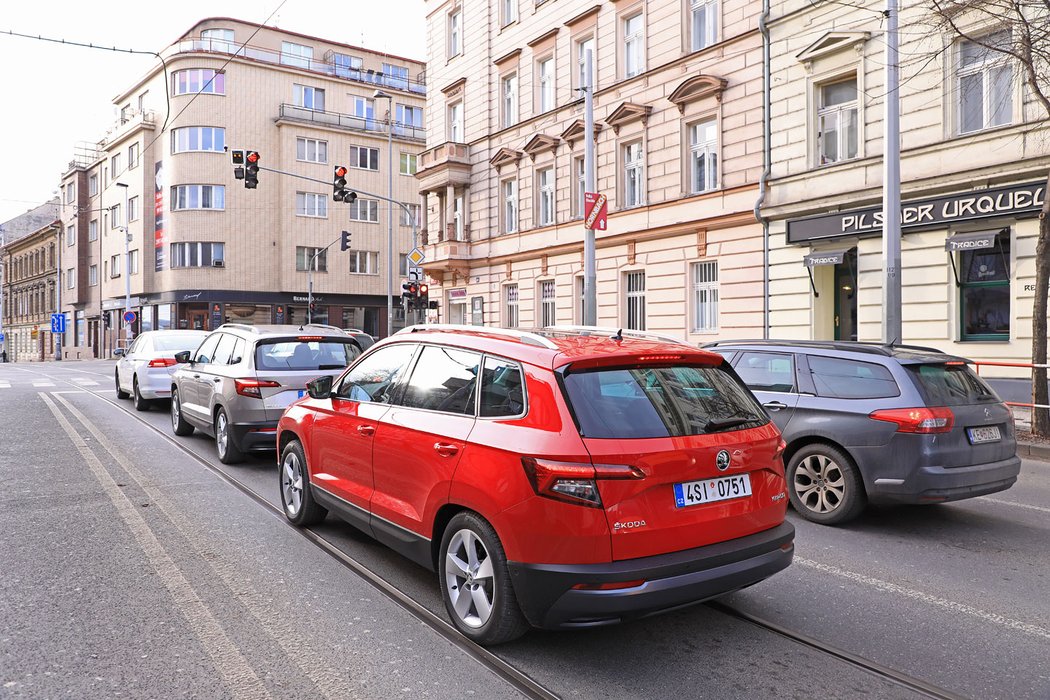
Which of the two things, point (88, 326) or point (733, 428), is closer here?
point (733, 428)

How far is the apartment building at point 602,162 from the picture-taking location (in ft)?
64.0

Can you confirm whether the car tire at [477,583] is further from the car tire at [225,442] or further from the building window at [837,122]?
the building window at [837,122]

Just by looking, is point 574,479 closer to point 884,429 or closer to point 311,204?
point 884,429

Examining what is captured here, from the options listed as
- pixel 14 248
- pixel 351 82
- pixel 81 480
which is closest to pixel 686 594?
pixel 81 480

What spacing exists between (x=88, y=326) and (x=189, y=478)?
60210mm

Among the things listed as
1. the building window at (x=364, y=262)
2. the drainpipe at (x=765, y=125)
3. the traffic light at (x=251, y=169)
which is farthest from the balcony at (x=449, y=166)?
the building window at (x=364, y=262)

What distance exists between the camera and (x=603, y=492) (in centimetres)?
337

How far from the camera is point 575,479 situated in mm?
3373

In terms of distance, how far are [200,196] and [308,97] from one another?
30.0ft

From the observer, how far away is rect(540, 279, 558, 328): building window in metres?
26.1

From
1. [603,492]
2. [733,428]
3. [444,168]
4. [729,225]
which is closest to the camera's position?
[603,492]

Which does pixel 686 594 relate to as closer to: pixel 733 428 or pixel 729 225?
pixel 733 428

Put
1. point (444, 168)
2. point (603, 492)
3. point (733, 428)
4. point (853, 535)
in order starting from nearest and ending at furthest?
point (603, 492), point (733, 428), point (853, 535), point (444, 168)

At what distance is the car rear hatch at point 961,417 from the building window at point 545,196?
65.7ft
